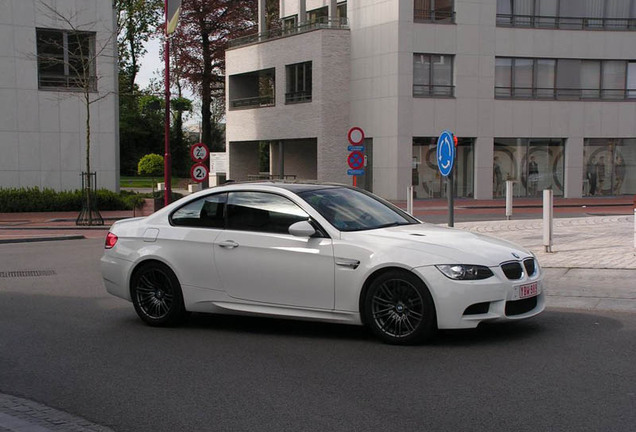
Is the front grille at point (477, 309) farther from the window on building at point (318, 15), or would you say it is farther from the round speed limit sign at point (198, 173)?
the window on building at point (318, 15)

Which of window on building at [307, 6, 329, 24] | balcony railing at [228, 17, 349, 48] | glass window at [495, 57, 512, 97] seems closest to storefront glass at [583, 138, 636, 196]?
glass window at [495, 57, 512, 97]

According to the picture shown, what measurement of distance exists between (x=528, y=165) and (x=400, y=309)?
33.2m

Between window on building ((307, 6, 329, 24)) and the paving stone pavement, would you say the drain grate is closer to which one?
the paving stone pavement

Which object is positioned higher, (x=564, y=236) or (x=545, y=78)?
(x=545, y=78)

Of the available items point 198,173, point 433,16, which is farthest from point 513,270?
point 433,16

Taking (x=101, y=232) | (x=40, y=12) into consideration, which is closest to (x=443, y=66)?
(x=40, y=12)

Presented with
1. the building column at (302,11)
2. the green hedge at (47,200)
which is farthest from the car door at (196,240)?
the building column at (302,11)

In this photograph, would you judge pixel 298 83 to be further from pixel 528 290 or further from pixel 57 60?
pixel 528 290

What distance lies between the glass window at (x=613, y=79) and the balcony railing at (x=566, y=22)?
1.79 metres

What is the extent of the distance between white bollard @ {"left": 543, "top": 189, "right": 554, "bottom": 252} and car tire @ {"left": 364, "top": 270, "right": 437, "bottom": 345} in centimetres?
703

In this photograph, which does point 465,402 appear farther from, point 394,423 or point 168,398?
point 168,398

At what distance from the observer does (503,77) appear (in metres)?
37.8

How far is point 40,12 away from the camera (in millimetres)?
29984

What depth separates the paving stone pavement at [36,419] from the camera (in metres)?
4.86
